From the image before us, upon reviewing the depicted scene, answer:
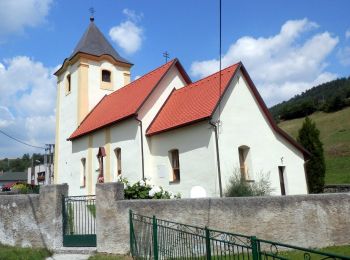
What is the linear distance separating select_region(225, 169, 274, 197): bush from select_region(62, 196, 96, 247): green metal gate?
548 cm

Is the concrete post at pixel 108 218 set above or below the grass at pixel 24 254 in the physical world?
above

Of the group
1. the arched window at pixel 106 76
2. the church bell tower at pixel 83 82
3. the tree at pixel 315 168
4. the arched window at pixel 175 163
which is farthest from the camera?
the arched window at pixel 106 76

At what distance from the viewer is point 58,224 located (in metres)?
11.0

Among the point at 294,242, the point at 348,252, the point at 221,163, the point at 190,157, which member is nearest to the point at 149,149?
the point at 190,157

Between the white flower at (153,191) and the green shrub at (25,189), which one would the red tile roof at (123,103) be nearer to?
the green shrub at (25,189)

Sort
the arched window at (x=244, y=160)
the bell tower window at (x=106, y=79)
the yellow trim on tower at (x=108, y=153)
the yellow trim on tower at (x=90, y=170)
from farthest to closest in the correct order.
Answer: the bell tower window at (x=106, y=79) → the yellow trim on tower at (x=90, y=170) → the yellow trim on tower at (x=108, y=153) → the arched window at (x=244, y=160)

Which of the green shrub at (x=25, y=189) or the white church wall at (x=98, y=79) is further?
the white church wall at (x=98, y=79)

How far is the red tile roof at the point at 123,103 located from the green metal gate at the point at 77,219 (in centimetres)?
766

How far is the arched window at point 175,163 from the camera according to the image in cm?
1719

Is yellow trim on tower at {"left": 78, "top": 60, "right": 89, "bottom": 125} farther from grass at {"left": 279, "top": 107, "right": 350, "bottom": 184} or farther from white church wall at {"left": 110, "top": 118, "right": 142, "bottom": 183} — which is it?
grass at {"left": 279, "top": 107, "right": 350, "bottom": 184}

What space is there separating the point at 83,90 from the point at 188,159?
41.0 ft

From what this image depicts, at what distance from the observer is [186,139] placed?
1647cm

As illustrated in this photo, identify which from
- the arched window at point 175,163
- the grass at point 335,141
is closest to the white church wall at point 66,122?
the arched window at point 175,163

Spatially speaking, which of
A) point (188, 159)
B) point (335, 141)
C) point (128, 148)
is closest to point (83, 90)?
point (128, 148)
